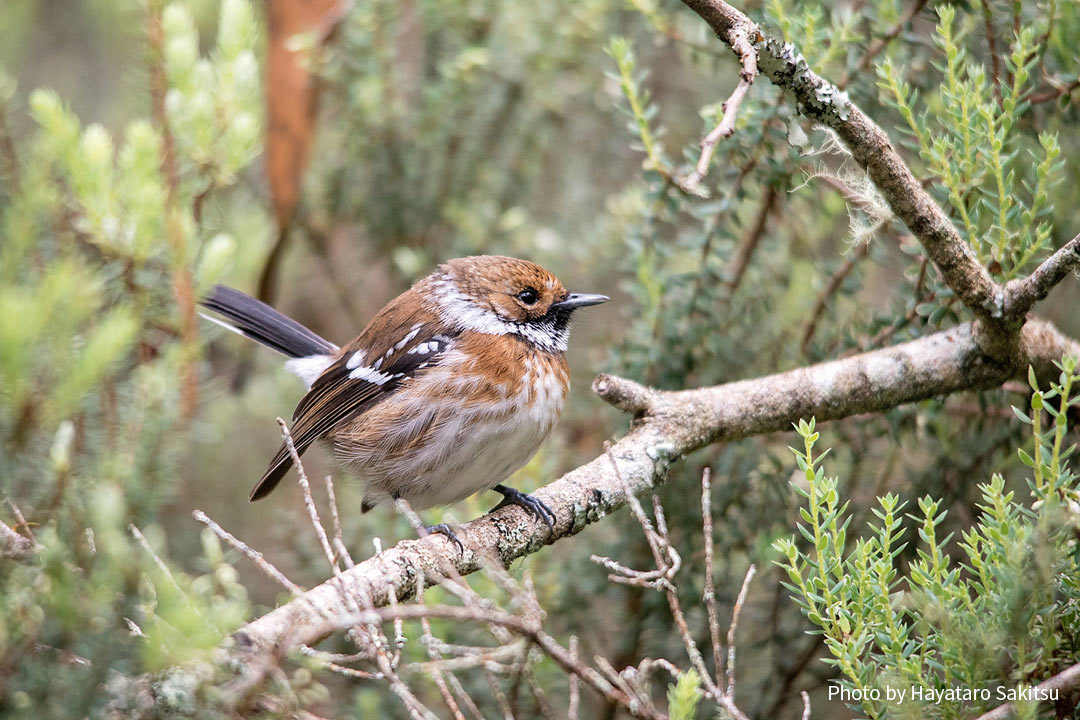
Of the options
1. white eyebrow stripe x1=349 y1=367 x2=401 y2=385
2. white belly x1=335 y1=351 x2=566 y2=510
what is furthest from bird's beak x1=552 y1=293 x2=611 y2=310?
white eyebrow stripe x1=349 y1=367 x2=401 y2=385

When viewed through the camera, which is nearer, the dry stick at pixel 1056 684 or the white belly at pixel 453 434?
the dry stick at pixel 1056 684

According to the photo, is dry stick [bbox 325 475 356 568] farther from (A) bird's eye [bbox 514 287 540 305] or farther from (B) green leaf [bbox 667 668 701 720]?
(A) bird's eye [bbox 514 287 540 305]

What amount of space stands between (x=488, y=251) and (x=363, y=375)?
1.23 m

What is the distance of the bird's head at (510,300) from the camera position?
11.6 feet

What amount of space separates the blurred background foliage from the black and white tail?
1.04 ft

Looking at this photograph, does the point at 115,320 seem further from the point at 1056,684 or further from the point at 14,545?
the point at 1056,684

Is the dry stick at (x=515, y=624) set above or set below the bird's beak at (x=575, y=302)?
below

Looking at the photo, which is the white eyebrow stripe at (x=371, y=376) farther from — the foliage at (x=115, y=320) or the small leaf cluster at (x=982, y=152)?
the small leaf cluster at (x=982, y=152)

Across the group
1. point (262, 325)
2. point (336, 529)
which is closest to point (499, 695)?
point (336, 529)

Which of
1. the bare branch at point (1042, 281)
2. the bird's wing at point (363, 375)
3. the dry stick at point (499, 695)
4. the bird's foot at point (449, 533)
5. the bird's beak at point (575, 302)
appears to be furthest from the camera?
the bird's beak at point (575, 302)

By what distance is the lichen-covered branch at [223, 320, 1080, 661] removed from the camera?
276cm

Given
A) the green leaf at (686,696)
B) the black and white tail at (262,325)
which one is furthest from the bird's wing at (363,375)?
the green leaf at (686,696)

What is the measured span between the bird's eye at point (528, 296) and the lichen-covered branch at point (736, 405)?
878mm

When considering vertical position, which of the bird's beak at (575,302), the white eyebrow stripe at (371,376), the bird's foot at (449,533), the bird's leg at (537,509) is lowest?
the bird's foot at (449,533)
